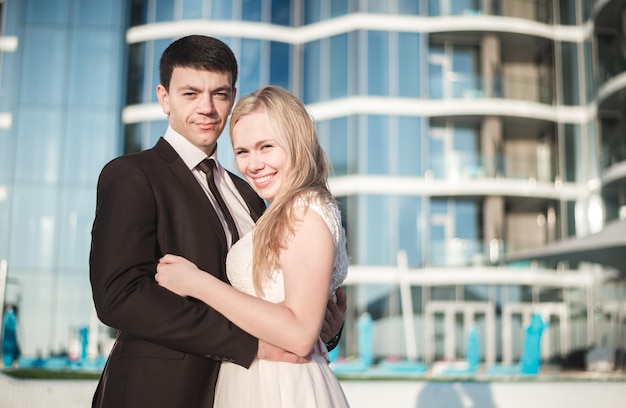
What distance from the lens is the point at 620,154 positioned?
96.2 ft

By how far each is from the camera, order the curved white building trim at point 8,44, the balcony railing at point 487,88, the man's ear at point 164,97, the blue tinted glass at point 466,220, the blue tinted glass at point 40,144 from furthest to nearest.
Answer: the curved white building trim at point 8,44 < the balcony railing at point 487,88 < the blue tinted glass at point 466,220 < the blue tinted glass at point 40,144 < the man's ear at point 164,97

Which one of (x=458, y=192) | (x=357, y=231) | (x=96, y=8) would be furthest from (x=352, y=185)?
(x=96, y=8)

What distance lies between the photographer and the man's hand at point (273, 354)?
114 inches

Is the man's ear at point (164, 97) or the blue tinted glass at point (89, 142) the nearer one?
the man's ear at point (164, 97)

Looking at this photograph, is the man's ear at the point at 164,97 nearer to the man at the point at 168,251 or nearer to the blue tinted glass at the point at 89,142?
the man at the point at 168,251

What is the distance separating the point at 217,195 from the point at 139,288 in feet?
2.16

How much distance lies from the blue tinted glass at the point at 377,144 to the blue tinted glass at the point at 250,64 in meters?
4.36

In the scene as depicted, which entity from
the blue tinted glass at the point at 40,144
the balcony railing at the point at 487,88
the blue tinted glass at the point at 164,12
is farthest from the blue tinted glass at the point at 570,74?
the blue tinted glass at the point at 40,144

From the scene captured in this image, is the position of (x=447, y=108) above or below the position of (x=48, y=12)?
below

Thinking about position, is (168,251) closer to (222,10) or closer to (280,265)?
(280,265)

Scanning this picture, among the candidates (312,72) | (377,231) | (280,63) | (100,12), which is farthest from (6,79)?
(377,231)

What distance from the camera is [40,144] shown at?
2805cm

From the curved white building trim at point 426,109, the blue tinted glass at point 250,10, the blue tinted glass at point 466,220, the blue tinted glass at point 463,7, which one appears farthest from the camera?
the blue tinted glass at point 463,7

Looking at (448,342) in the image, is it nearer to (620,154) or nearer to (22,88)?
(620,154)
